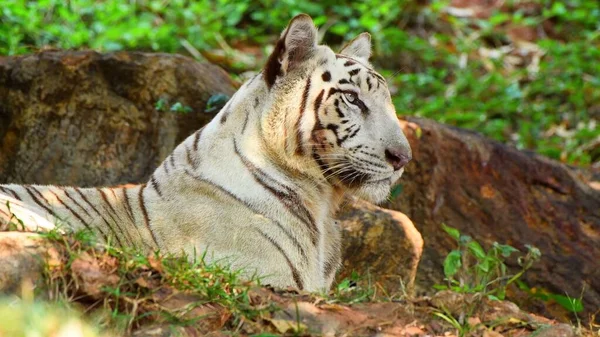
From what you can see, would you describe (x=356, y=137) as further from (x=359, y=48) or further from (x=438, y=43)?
(x=438, y=43)

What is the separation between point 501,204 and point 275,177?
2710 mm

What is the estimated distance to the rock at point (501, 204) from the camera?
242 inches

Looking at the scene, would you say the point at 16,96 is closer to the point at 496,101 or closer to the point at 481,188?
the point at 481,188

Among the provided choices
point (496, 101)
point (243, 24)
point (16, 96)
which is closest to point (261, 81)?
point (16, 96)

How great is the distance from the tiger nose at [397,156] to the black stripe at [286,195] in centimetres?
48

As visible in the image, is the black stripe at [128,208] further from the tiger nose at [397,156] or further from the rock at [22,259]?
the tiger nose at [397,156]

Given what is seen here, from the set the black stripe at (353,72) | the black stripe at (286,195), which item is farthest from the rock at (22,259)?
the black stripe at (353,72)

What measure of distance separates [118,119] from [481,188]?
2.71 meters

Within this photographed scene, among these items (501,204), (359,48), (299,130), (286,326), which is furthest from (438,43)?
(286,326)

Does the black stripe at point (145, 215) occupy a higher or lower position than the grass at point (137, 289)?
lower

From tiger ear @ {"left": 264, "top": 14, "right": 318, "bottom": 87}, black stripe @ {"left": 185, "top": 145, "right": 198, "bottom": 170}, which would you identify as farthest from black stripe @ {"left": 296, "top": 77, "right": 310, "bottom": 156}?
black stripe @ {"left": 185, "top": 145, "right": 198, "bottom": 170}

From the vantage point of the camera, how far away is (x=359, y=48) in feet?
16.4

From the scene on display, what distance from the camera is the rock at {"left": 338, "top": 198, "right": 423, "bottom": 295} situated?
5406 millimetres

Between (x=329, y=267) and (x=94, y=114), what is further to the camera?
(x=94, y=114)
